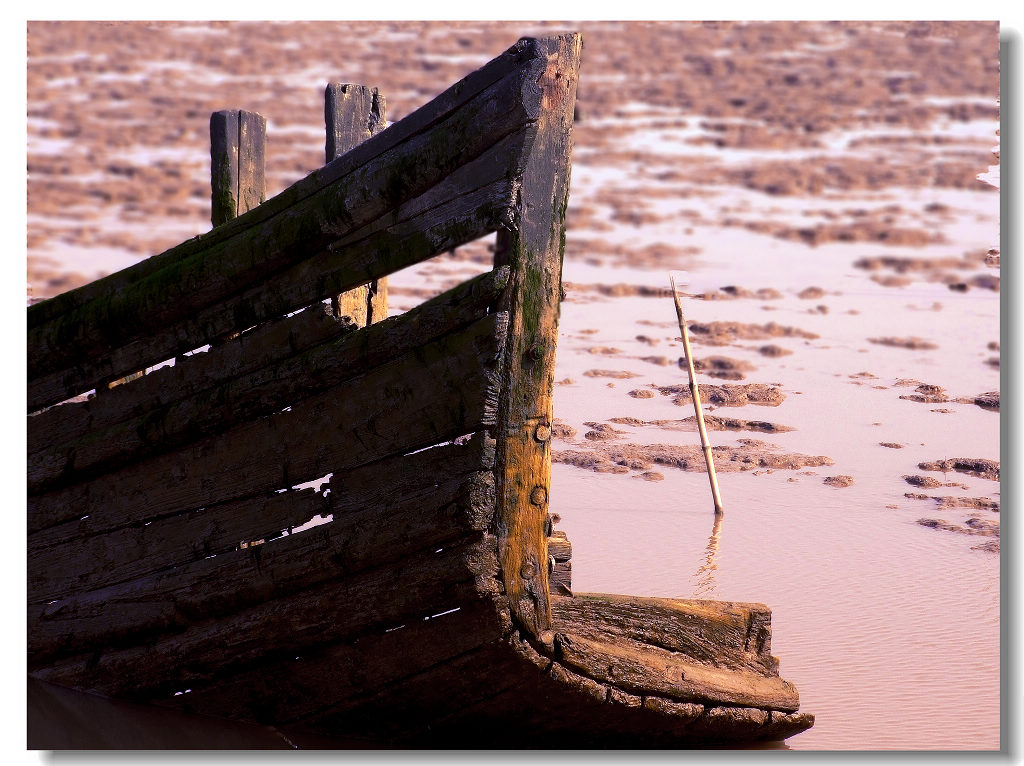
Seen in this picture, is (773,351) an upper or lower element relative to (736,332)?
lower

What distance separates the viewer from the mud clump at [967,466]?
7.87 m

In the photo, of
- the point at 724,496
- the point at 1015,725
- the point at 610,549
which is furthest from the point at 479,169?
the point at 724,496

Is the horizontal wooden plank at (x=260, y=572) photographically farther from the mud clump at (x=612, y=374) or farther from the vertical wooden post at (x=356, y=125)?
the mud clump at (x=612, y=374)

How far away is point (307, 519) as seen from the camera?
3.59m

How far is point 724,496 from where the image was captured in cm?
732

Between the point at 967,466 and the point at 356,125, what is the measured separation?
15.4 ft

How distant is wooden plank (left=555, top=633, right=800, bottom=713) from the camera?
3.51m

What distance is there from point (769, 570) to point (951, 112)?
12.0m

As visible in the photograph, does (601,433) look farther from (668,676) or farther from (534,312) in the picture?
(534,312)

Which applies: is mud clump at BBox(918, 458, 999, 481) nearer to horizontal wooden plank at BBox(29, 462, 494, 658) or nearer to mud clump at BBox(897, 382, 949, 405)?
mud clump at BBox(897, 382, 949, 405)

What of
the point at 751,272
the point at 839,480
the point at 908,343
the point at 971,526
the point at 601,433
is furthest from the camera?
the point at 751,272

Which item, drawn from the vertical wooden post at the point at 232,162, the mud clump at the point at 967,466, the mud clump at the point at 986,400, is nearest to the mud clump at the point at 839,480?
the mud clump at the point at 967,466

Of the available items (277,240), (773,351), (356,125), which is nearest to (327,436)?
(277,240)

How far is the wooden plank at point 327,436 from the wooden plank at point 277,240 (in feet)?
1.14
